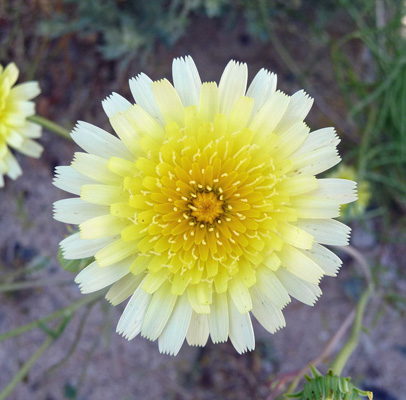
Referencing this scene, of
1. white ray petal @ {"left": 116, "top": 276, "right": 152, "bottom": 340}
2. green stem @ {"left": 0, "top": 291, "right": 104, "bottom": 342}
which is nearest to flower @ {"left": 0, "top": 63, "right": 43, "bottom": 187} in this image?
green stem @ {"left": 0, "top": 291, "right": 104, "bottom": 342}

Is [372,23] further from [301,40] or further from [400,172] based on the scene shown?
[400,172]

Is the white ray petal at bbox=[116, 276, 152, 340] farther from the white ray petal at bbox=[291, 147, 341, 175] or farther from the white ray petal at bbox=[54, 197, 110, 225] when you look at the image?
the white ray petal at bbox=[291, 147, 341, 175]

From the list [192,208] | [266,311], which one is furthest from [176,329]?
[192,208]

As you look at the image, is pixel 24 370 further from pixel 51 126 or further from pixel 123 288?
pixel 51 126

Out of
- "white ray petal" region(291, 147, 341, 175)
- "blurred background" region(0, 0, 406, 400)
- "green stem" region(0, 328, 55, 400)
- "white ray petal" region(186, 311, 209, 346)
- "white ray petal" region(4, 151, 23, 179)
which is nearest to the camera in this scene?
"white ray petal" region(291, 147, 341, 175)

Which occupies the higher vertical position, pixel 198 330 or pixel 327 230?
pixel 327 230

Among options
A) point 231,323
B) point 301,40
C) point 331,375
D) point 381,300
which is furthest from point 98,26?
point 381,300
